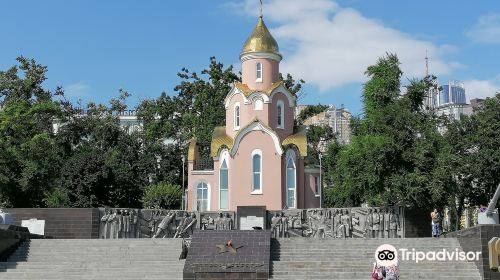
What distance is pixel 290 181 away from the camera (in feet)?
127

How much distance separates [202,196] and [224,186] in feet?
10.8

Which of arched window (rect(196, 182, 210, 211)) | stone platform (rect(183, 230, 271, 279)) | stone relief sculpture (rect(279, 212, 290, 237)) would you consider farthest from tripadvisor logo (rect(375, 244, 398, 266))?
arched window (rect(196, 182, 210, 211))

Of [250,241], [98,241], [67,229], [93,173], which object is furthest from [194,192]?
[250,241]

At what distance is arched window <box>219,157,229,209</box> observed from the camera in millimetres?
38875

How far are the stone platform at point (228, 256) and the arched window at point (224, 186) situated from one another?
13769 mm

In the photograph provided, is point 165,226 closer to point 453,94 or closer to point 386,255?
point 386,255

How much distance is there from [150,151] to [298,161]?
19488 millimetres

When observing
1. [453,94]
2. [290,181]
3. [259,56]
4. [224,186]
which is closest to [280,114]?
[259,56]

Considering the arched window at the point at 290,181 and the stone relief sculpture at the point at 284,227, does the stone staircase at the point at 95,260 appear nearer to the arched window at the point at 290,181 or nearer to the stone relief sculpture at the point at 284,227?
the stone relief sculpture at the point at 284,227

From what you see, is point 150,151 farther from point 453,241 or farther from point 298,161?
point 453,241

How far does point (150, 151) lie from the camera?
5500 cm

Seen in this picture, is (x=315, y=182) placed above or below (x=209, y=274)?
above

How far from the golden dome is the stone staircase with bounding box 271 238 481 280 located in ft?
59.7

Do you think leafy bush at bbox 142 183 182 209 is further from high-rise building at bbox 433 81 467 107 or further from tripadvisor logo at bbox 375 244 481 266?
high-rise building at bbox 433 81 467 107
